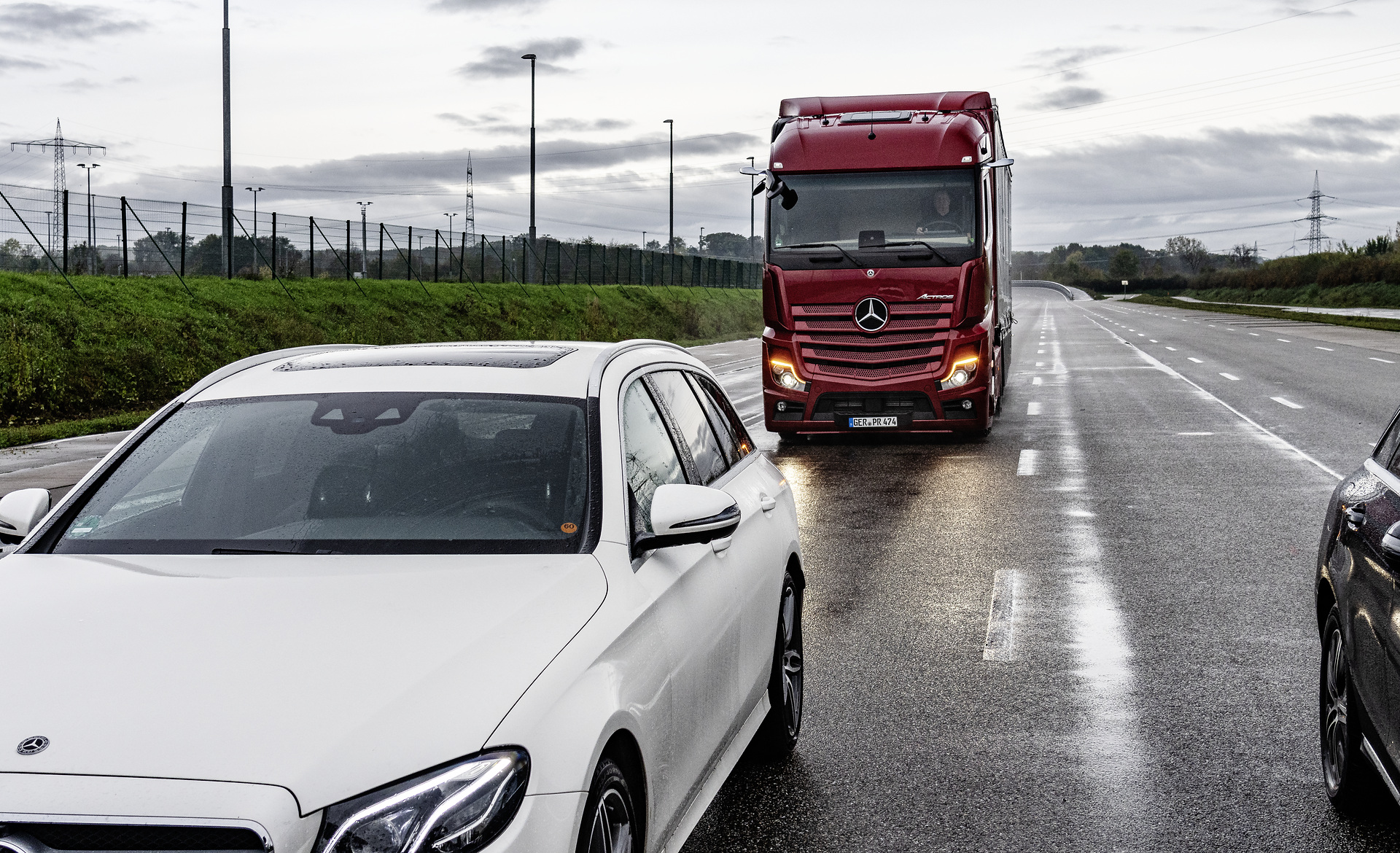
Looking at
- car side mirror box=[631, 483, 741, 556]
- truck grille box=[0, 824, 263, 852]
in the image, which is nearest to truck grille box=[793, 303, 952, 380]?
car side mirror box=[631, 483, 741, 556]

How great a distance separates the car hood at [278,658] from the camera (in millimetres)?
2453

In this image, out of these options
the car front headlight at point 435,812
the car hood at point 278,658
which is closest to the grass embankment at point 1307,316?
the car hood at point 278,658

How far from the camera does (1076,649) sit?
6707 mm

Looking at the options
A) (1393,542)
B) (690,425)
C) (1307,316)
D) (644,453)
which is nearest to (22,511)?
(644,453)

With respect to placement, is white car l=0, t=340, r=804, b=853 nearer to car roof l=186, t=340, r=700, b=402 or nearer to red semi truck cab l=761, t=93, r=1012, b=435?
car roof l=186, t=340, r=700, b=402

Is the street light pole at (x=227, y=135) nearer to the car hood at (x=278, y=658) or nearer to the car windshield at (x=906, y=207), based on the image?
the car windshield at (x=906, y=207)

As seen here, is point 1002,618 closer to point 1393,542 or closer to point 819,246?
point 1393,542

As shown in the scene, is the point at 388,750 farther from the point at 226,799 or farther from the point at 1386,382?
the point at 1386,382

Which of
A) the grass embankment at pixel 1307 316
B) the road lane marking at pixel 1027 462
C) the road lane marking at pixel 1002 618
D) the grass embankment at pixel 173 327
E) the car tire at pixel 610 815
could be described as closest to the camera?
the car tire at pixel 610 815

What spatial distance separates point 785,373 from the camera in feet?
51.5

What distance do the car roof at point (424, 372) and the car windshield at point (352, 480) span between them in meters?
0.05

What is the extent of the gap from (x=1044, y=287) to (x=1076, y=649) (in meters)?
178

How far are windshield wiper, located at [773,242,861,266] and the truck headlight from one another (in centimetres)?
118

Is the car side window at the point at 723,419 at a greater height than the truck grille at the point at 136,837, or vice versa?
the car side window at the point at 723,419
